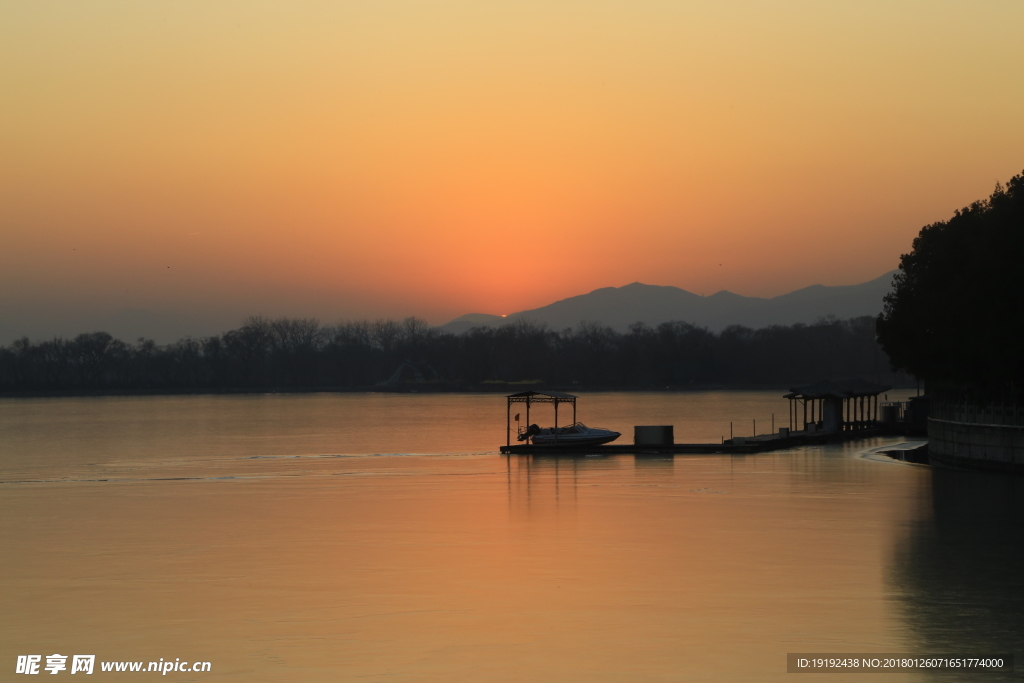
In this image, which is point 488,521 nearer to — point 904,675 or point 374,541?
point 374,541

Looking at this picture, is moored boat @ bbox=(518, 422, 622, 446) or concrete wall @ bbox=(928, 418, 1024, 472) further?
moored boat @ bbox=(518, 422, 622, 446)

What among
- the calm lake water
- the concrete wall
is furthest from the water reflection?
the concrete wall

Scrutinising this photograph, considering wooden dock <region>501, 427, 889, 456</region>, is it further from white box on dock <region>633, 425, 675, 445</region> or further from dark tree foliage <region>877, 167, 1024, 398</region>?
dark tree foliage <region>877, 167, 1024, 398</region>

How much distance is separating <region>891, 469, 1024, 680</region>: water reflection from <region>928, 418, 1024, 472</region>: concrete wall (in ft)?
16.5

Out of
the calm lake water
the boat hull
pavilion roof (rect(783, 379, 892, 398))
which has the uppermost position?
pavilion roof (rect(783, 379, 892, 398))

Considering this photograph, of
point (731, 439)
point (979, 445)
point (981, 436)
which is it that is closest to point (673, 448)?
point (731, 439)

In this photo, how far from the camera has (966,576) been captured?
65.6ft

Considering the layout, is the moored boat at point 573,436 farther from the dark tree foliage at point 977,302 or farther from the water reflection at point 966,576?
the water reflection at point 966,576

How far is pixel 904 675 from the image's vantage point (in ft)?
44.6

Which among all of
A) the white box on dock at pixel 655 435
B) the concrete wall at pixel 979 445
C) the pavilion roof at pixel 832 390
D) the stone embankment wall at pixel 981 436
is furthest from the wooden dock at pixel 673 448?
the stone embankment wall at pixel 981 436

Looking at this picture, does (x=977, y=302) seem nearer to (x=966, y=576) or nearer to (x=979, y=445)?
(x=979, y=445)

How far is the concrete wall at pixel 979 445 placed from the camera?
3822cm

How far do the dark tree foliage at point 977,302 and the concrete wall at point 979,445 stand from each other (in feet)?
4.92

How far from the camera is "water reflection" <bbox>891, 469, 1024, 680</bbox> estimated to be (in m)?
15.3
